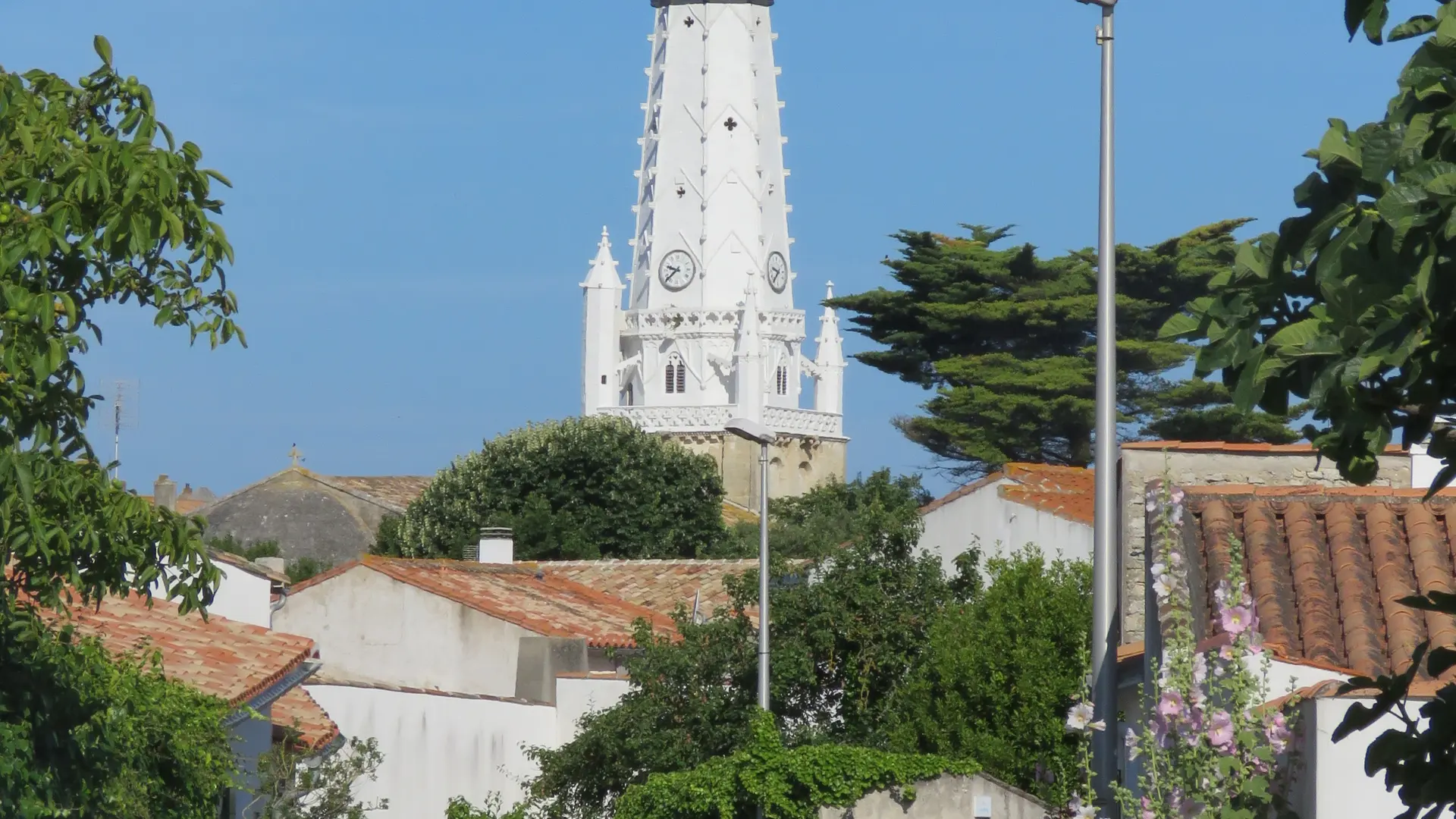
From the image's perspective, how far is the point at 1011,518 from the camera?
2983 cm

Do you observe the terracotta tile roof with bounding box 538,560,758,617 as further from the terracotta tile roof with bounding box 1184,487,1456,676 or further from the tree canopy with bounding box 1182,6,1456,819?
the tree canopy with bounding box 1182,6,1456,819

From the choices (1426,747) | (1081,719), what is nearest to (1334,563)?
(1081,719)

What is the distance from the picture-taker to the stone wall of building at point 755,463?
106 m

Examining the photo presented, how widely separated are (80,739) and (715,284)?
3787 inches

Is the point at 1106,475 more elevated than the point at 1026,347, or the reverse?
the point at 1026,347

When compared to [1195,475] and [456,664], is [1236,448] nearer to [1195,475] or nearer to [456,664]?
[1195,475]

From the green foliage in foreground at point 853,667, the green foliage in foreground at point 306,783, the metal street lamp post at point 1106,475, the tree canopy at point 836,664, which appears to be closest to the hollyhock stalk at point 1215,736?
the metal street lamp post at point 1106,475

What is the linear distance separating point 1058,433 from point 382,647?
28.3 m

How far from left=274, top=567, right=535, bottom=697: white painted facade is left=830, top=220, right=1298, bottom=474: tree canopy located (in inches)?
1022

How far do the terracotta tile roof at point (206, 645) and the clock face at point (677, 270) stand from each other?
3279 inches

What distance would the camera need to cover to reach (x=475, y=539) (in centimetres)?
6744

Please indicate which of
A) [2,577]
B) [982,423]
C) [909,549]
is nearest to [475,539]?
[982,423]

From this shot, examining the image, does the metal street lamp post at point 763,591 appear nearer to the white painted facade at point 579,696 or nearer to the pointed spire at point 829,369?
the white painted facade at point 579,696

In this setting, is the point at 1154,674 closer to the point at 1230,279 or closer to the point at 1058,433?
the point at 1230,279
